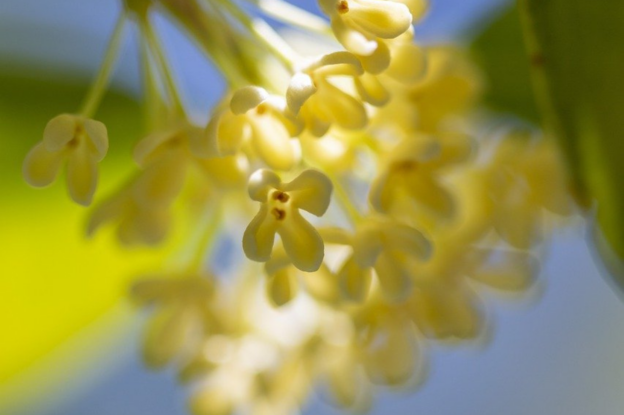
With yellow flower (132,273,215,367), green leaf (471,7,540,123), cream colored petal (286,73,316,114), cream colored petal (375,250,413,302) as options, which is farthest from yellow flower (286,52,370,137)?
green leaf (471,7,540,123)

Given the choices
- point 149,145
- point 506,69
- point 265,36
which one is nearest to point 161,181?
point 149,145

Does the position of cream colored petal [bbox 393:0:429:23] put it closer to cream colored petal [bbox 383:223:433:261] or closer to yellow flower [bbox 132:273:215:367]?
cream colored petal [bbox 383:223:433:261]

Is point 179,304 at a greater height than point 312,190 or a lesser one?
lesser

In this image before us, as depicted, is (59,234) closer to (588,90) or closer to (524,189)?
(524,189)

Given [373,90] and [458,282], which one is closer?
[373,90]

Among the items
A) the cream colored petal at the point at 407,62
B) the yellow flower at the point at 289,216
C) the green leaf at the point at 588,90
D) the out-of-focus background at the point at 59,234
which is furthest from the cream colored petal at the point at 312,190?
the out-of-focus background at the point at 59,234

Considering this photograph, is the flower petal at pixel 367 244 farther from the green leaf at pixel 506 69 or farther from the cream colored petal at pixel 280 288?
the green leaf at pixel 506 69
